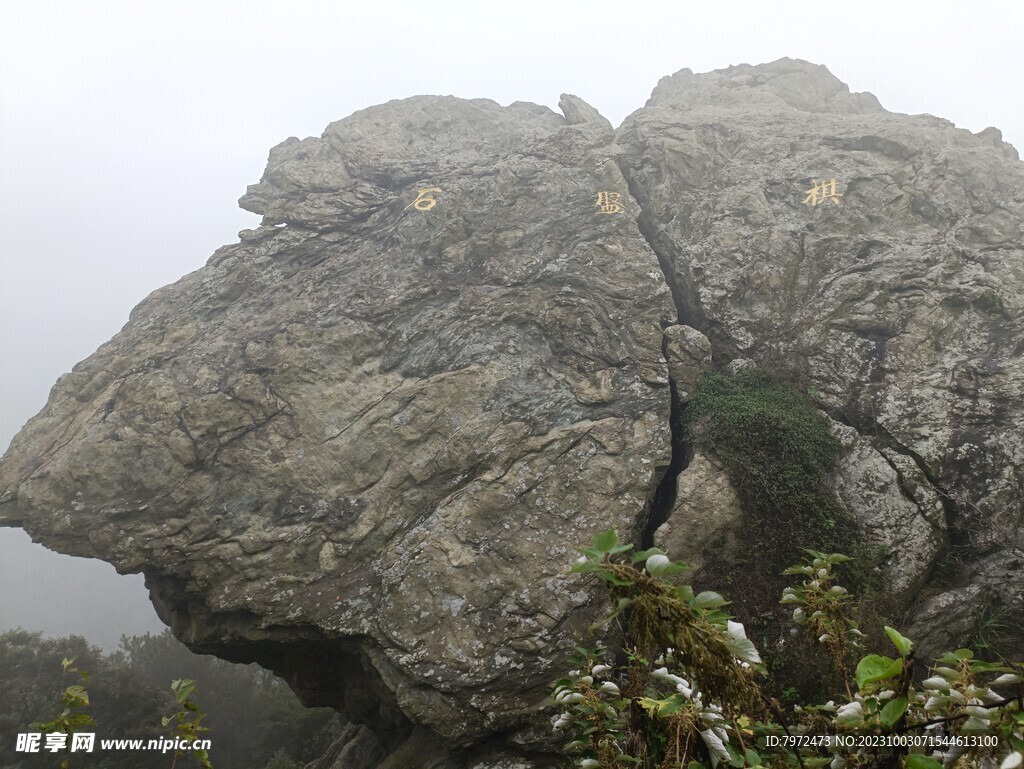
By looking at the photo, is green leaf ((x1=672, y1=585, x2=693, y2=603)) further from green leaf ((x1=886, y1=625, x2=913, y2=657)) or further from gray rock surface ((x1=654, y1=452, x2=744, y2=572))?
gray rock surface ((x1=654, y1=452, x2=744, y2=572))

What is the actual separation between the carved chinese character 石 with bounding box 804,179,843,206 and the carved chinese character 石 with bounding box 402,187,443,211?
30.9 ft

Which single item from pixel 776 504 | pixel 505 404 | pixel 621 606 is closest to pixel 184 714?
pixel 621 606

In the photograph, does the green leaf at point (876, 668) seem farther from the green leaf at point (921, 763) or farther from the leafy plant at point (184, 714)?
the leafy plant at point (184, 714)

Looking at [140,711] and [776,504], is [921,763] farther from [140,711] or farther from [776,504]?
[140,711]

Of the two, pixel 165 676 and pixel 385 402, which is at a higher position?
pixel 385 402

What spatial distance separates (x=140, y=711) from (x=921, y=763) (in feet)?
75.0

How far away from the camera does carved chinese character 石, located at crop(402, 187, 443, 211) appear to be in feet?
45.5

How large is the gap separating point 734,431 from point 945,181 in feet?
30.4

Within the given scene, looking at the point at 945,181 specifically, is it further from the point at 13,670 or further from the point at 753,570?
the point at 13,670

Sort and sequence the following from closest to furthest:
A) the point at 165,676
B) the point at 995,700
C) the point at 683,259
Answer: the point at 995,700 → the point at 683,259 → the point at 165,676

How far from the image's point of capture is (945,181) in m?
12.6

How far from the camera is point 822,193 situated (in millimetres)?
12766

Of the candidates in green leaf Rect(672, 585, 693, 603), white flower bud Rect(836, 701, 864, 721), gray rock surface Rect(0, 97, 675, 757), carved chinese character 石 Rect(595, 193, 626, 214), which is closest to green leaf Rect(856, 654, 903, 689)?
white flower bud Rect(836, 701, 864, 721)

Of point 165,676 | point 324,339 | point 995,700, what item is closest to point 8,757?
point 165,676
